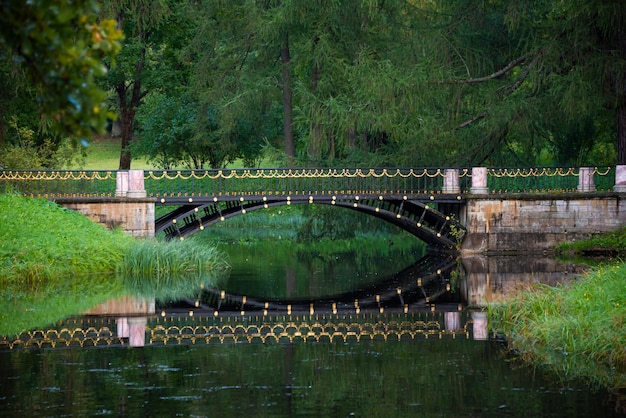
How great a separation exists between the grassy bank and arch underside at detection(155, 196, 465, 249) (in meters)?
11.8

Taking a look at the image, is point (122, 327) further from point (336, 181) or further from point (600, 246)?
point (600, 246)

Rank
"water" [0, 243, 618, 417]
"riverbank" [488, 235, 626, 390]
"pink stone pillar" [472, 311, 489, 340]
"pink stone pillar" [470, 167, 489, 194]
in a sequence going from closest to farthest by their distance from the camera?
"water" [0, 243, 618, 417] < "riverbank" [488, 235, 626, 390] < "pink stone pillar" [472, 311, 489, 340] < "pink stone pillar" [470, 167, 489, 194]

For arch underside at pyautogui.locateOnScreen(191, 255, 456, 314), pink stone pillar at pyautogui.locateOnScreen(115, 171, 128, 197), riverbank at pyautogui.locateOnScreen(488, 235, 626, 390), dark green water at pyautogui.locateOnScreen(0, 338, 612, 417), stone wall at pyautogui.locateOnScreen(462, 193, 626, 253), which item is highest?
pink stone pillar at pyautogui.locateOnScreen(115, 171, 128, 197)

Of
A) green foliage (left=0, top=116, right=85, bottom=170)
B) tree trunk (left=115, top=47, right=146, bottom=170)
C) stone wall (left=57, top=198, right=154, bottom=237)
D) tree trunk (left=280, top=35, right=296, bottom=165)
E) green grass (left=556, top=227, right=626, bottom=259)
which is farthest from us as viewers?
tree trunk (left=115, top=47, right=146, bottom=170)

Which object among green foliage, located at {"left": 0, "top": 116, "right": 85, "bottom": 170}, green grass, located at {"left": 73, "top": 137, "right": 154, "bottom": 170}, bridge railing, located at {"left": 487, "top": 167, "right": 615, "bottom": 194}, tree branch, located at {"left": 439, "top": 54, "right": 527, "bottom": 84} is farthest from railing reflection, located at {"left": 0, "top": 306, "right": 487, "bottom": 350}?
green grass, located at {"left": 73, "top": 137, "right": 154, "bottom": 170}

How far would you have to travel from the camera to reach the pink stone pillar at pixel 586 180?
28.3m

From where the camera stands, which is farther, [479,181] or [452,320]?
[479,181]

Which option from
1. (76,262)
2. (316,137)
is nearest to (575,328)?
(76,262)

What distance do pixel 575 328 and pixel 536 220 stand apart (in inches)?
581

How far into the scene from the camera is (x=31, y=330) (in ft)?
51.1

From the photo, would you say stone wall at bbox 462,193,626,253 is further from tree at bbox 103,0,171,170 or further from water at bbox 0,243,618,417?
tree at bbox 103,0,171,170

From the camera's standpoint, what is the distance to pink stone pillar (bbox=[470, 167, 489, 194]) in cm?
2819

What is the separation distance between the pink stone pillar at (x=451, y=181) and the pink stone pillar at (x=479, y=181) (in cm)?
40

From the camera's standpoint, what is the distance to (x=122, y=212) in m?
26.7
